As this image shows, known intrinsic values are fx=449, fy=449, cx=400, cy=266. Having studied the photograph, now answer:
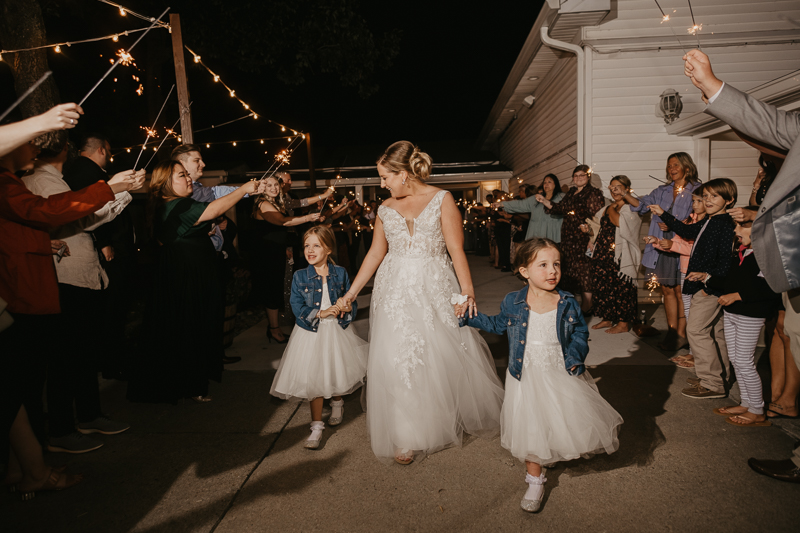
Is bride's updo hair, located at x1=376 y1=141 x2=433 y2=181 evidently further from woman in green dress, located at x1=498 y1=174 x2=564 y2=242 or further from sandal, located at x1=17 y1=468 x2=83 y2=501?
woman in green dress, located at x1=498 y1=174 x2=564 y2=242

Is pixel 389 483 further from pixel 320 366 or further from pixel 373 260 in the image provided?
pixel 373 260

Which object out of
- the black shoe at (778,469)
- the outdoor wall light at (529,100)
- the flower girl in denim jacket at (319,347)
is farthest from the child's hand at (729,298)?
the outdoor wall light at (529,100)

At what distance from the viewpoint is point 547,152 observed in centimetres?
1112

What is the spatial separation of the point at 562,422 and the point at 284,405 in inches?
94.8

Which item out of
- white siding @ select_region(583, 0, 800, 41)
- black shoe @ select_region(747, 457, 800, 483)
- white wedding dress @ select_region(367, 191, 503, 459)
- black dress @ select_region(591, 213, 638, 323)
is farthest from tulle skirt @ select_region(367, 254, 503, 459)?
white siding @ select_region(583, 0, 800, 41)

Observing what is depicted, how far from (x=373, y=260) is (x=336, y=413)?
1238 millimetres

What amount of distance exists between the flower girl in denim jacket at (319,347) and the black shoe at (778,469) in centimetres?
251

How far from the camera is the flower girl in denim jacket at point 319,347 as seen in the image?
3.20m

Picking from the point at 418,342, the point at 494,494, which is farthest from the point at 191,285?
the point at 494,494

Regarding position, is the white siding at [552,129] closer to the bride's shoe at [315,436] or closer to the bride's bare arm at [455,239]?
the bride's bare arm at [455,239]

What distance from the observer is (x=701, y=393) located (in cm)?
368

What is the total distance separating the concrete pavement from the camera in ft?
7.67

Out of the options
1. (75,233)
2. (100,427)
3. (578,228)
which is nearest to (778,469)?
(578,228)

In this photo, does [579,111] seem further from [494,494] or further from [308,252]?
[494,494]
